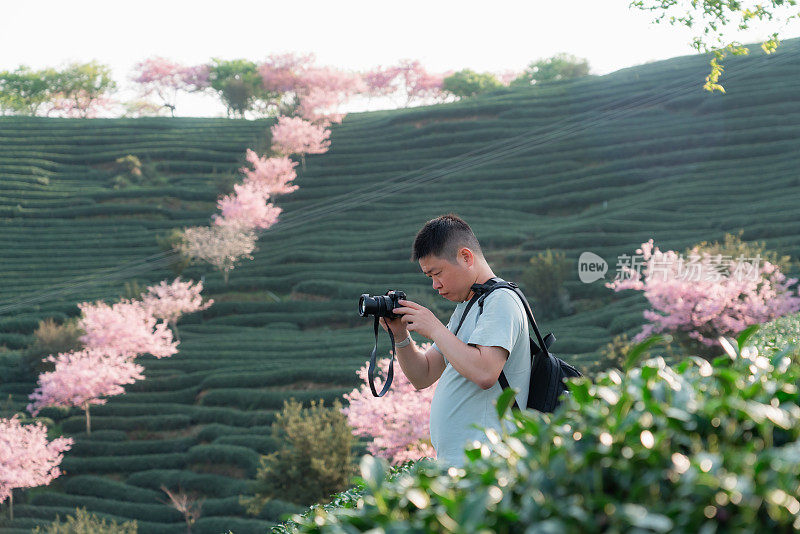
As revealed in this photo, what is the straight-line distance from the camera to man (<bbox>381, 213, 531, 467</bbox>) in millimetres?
2643

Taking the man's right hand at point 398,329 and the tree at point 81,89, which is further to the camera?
the tree at point 81,89

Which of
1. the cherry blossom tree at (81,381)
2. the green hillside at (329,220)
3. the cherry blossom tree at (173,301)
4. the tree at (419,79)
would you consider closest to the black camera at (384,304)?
the green hillside at (329,220)

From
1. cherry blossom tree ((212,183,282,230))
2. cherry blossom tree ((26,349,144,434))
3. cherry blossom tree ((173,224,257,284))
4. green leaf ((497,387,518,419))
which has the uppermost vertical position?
green leaf ((497,387,518,419))

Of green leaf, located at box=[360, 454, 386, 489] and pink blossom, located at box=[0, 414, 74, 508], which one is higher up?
green leaf, located at box=[360, 454, 386, 489]

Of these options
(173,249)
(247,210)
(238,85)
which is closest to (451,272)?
(173,249)

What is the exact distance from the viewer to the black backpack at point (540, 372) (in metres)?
2.79

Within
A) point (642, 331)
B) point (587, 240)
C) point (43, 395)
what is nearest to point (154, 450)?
point (43, 395)

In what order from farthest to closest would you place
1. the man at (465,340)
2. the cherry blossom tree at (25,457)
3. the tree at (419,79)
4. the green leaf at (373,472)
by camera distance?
the tree at (419,79) → the cherry blossom tree at (25,457) → the man at (465,340) → the green leaf at (373,472)

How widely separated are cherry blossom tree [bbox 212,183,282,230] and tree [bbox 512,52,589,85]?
1159 inches

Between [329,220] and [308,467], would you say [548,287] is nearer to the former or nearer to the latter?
[308,467]

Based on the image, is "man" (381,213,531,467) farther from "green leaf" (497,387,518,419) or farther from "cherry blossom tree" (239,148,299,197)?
"cherry blossom tree" (239,148,299,197)

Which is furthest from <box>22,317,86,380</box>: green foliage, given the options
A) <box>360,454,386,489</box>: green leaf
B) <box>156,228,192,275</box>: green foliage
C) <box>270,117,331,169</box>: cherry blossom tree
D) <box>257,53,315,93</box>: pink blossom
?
<box>257,53,315,93</box>: pink blossom

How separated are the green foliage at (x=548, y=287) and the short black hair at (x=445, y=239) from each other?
2266cm

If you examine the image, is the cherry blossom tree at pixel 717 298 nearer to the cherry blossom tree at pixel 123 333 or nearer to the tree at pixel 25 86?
the cherry blossom tree at pixel 123 333
